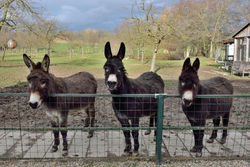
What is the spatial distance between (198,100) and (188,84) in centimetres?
56

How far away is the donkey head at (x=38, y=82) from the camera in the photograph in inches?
131

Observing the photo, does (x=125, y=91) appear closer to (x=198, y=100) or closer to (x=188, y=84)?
(x=188, y=84)

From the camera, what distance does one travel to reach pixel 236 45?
2162cm

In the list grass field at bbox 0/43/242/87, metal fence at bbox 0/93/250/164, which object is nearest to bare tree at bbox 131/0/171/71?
grass field at bbox 0/43/242/87

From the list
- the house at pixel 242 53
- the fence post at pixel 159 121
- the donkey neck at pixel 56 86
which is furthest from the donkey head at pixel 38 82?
the house at pixel 242 53

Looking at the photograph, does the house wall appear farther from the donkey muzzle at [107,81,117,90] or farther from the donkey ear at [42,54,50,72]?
the donkey ear at [42,54,50,72]

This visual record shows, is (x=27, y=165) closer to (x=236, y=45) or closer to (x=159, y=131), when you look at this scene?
(x=159, y=131)

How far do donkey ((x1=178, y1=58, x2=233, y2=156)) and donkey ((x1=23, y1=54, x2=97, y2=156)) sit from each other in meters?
2.25

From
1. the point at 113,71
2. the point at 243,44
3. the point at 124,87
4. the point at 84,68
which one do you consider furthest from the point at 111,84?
the point at 243,44

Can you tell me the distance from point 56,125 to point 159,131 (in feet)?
7.04

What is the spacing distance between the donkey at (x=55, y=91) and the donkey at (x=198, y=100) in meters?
2.25

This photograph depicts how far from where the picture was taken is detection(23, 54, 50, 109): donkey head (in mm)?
3332

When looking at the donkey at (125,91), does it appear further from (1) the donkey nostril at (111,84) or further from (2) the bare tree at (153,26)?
(2) the bare tree at (153,26)

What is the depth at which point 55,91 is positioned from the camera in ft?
12.8
